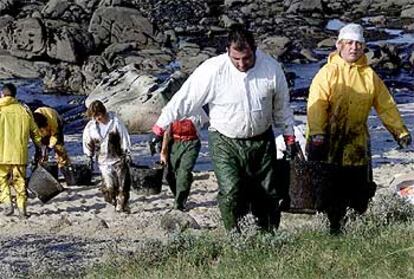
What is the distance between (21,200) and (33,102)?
14693 mm

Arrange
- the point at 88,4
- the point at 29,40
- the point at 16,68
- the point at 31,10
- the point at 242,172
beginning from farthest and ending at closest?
1. the point at 88,4
2. the point at 31,10
3. the point at 29,40
4. the point at 16,68
5. the point at 242,172

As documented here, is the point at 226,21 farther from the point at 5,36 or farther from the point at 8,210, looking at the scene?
the point at 8,210

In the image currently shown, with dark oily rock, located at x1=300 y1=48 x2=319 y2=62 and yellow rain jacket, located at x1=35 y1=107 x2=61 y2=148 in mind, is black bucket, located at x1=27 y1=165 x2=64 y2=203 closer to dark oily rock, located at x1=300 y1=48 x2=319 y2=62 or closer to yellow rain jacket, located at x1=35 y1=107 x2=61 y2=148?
yellow rain jacket, located at x1=35 y1=107 x2=61 y2=148

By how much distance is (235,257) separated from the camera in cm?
716

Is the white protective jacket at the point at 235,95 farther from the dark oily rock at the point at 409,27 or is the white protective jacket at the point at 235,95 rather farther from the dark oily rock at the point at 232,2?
the dark oily rock at the point at 232,2

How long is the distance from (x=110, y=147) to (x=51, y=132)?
A: 2659 millimetres

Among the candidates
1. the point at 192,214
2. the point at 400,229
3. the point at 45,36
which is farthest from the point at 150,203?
the point at 45,36

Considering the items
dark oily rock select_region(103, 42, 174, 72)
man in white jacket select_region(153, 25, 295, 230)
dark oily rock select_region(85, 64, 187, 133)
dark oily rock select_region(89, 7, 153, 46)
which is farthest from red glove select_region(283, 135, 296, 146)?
dark oily rock select_region(89, 7, 153, 46)

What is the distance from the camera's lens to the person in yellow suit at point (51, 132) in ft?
49.5

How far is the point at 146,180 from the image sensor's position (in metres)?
14.3

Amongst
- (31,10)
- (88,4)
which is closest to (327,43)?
(88,4)

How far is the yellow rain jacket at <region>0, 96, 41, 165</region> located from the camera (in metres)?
12.9

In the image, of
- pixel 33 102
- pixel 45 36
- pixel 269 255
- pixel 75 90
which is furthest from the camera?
pixel 45 36

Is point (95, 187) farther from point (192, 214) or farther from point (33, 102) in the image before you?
point (33, 102)
